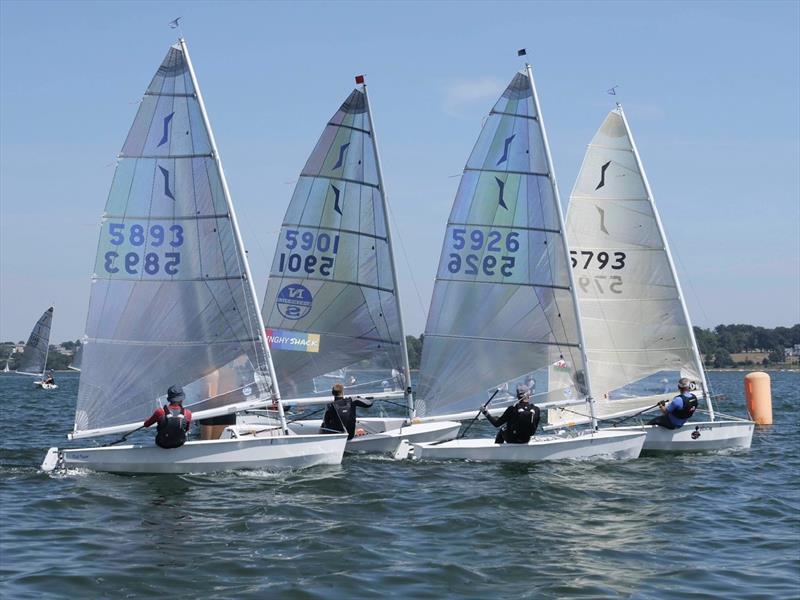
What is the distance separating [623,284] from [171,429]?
1145cm

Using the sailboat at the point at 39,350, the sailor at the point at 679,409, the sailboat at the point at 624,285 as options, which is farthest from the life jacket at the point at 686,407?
the sailboat at the point at 39,350

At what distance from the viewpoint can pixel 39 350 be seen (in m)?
76.8

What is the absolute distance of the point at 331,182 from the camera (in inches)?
903

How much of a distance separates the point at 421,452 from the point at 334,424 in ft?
5.67

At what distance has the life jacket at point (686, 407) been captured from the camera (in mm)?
21562

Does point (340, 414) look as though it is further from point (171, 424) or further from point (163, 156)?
point (163, 156)

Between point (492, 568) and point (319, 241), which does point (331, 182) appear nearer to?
point (319, 241)

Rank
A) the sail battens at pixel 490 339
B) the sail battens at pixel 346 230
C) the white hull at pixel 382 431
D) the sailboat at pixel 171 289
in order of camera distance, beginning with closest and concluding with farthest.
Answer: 1. the sailboat at pixel 171 289
2. the white hull at pixel 382 431
3. the sail battens at pixel 490 339
4. the sail battens at pixel 346 230

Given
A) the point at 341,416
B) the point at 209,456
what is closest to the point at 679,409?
the point at 341,416

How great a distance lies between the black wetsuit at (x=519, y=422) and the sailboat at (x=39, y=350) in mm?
59376

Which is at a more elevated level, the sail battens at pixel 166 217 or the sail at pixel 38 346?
the sail at pixel 38 346

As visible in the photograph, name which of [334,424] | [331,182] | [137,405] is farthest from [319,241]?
[137,405]

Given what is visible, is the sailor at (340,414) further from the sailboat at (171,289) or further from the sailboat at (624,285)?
the sailboat at (624,285)

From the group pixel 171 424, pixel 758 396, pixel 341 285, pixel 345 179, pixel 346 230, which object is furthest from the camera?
pixel 758 396
